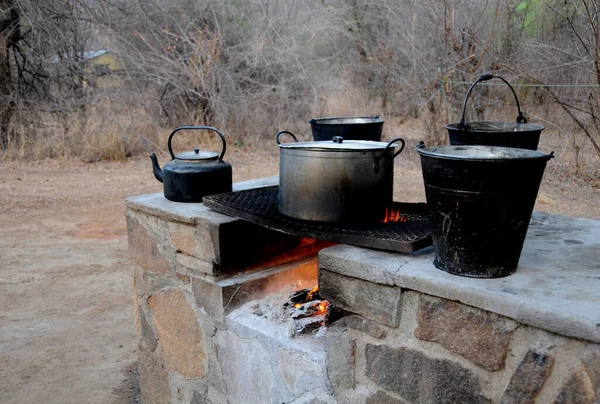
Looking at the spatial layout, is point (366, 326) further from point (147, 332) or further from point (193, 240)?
point (147, 332)

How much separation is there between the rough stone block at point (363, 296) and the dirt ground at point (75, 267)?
5.55ft

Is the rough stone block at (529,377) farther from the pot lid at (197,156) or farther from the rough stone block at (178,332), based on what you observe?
the pot lid at (197,156)

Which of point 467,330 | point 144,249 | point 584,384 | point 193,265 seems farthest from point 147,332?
point 584,384

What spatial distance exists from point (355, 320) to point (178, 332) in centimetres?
110

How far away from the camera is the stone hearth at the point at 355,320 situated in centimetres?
149

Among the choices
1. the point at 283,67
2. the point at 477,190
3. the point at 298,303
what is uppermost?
the point at 283,67

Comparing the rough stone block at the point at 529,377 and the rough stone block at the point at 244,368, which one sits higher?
the rough stone block at the point at 529,377

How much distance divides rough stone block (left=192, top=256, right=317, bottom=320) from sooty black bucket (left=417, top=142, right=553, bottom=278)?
969 mm

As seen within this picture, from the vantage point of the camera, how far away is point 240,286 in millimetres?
2434

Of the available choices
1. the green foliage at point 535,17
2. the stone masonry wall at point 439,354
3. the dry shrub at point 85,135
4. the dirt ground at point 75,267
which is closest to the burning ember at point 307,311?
the stone masonry wall at point 439,354

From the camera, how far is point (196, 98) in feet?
32.1

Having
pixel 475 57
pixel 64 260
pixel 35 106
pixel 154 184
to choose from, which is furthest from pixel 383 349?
pixel 35 106

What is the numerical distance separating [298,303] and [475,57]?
22.0 feet

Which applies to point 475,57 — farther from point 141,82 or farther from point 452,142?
point 452,142
